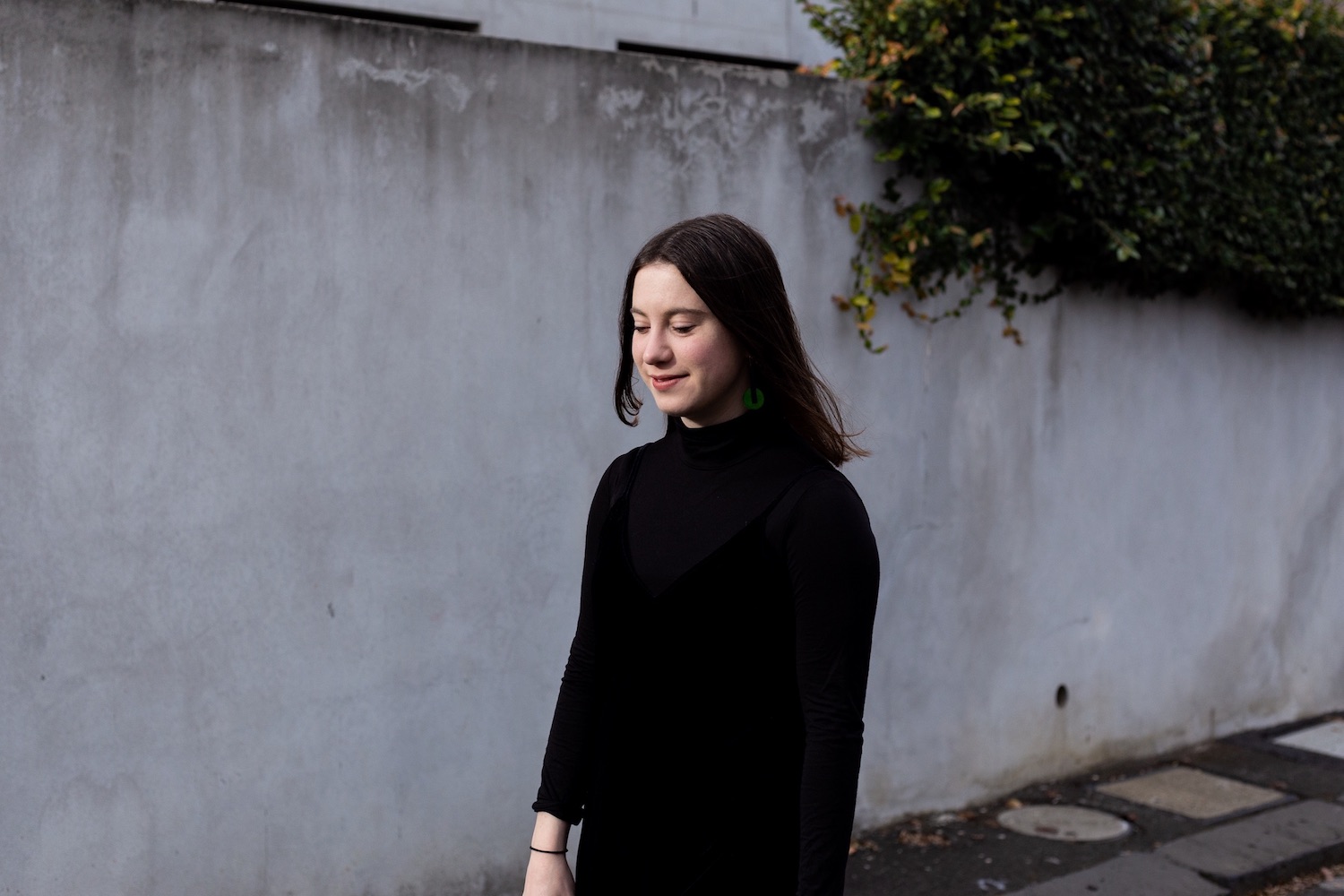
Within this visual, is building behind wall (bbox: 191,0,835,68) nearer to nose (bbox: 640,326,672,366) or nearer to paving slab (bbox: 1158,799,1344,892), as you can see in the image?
paving slab (bbox: 1158,799,1344,892)

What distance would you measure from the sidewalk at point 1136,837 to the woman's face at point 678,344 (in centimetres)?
315

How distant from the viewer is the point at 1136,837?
5465 millimetres

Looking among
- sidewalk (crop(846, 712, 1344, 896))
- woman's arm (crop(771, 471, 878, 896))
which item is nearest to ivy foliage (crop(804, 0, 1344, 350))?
sidewalk (crop(846, 712, 1344, 896))

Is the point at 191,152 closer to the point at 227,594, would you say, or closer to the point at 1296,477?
the point at 227,594

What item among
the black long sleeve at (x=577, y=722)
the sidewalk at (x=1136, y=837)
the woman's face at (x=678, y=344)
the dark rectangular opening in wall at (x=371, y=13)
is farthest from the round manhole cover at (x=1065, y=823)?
the dark rectangular opening in wall at (x=371, y=13)

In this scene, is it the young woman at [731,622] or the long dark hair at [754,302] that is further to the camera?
the long dark hair at [754,302]

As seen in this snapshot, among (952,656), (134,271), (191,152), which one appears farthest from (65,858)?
(952,656)

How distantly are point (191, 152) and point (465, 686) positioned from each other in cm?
192

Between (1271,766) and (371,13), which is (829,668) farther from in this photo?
(371,13)

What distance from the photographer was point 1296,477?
24.1ft

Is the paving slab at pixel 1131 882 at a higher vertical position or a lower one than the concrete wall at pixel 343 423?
lower

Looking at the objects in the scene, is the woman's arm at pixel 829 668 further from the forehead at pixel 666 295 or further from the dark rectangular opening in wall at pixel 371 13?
the dark rectangular opening in wall at pixel 371 13

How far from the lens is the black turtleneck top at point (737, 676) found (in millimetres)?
2039

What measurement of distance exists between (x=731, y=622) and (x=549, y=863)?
1.87 ft
